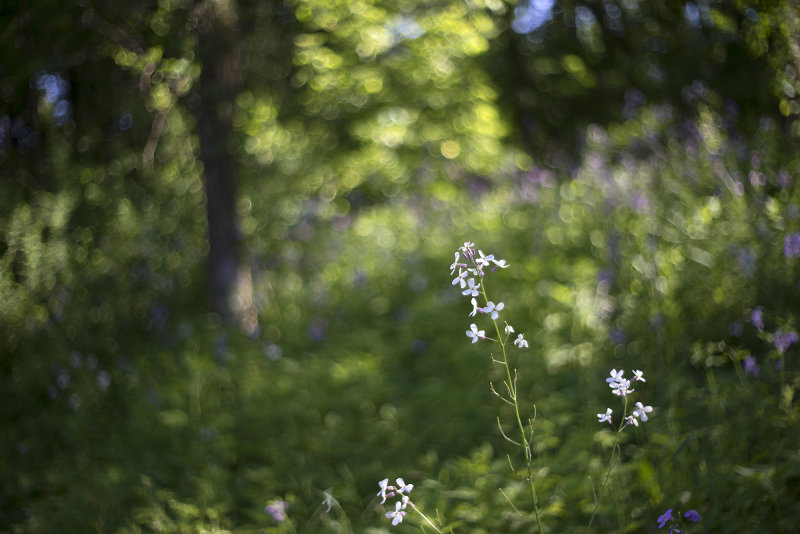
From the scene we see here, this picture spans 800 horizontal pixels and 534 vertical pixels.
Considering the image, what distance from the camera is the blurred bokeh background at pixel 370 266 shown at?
7.79 ft

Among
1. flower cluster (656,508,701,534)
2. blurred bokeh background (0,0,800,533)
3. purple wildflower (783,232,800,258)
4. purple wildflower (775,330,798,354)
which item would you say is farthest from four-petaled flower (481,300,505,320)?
purple wildflower (783,232,800,258)

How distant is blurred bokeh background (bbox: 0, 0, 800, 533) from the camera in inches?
93.5

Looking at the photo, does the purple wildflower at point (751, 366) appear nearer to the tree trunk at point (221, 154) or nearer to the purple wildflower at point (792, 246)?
the purple wildflower at point (792, 246)

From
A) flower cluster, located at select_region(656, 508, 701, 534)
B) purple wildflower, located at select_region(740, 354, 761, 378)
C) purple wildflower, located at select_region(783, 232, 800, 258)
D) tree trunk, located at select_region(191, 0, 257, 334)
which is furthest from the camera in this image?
tree trunk, located at select_region(191, 0, 257, 334)

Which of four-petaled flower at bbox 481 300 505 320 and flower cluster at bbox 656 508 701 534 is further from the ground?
four-petaled flower at bbox 481 300 505 320

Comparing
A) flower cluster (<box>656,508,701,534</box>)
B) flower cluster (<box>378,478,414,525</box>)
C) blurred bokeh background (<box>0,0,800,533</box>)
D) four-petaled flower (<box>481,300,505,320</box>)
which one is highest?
four-petaled flower (<box>481,300,505,320</box>)

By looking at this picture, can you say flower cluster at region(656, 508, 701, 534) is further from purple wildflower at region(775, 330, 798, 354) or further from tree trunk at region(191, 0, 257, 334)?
tree trunk at region(191, 0, 257, 334)

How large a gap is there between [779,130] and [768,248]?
1.09 meters

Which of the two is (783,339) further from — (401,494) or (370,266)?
(370,266)

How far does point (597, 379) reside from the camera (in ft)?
9.42

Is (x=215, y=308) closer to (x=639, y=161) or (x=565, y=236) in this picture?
(x=565, y=236)

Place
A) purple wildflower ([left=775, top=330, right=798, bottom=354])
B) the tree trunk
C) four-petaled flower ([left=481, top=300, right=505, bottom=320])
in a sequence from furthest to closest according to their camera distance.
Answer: the tree trunk
purple wildflower ([left=775, top=330, right=798, bottom=354])
four-petaled flower ([left=481, top=300, right=505, bottom=320])

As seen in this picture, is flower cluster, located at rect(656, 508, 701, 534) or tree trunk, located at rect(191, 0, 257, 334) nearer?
flower cluster, located at rect(656, 508, 701, 534)

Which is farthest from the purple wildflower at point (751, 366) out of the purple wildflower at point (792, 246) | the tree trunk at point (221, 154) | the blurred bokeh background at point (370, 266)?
the tree trunk at point (221, 154)
